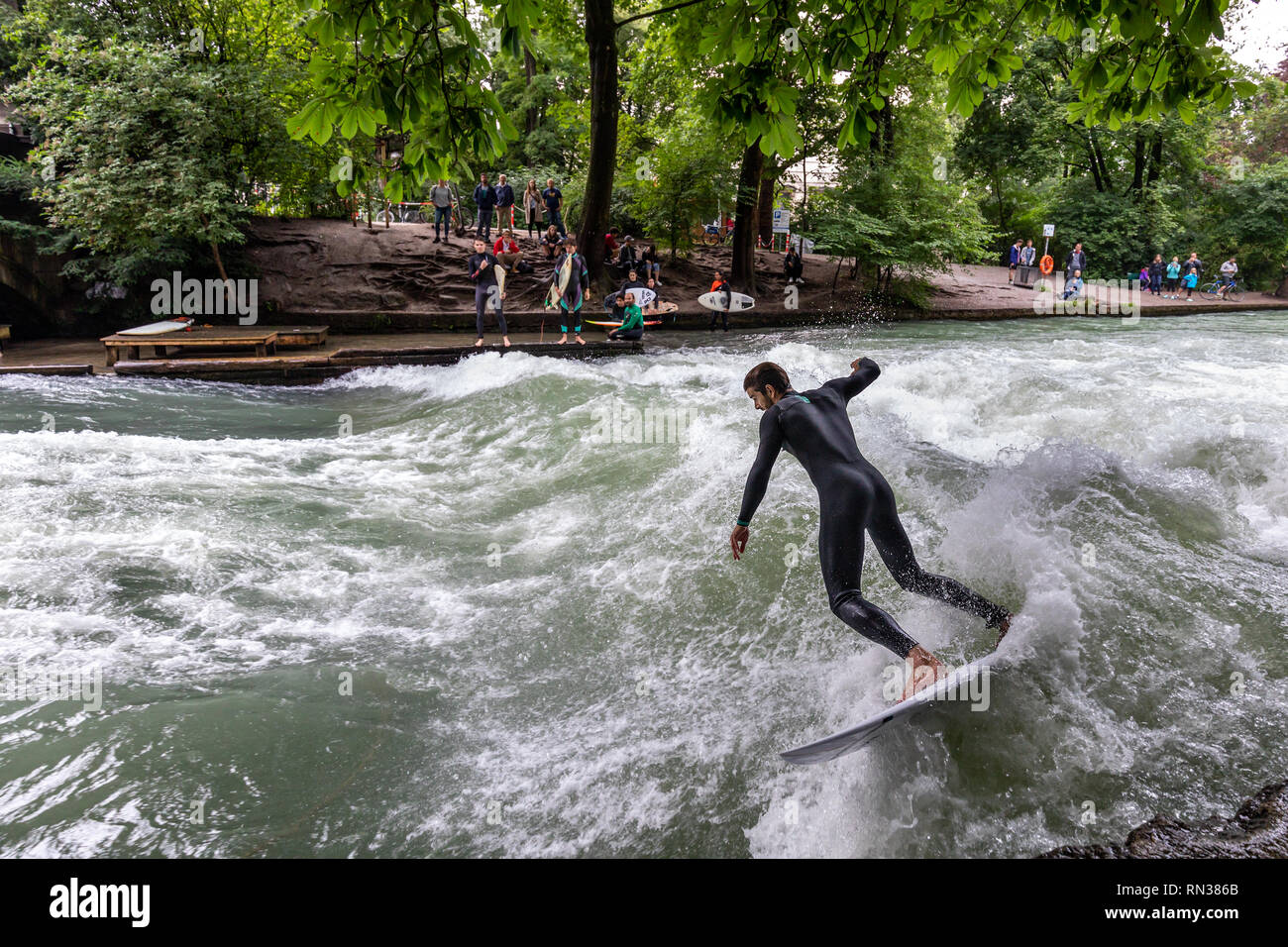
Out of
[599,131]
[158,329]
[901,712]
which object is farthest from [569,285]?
[901,712]

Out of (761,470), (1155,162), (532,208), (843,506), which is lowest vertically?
(843,506)

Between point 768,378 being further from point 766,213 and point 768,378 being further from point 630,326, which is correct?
point 766,213

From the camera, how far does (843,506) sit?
12.7 ft

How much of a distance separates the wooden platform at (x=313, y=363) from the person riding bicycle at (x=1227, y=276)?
82.7 feet

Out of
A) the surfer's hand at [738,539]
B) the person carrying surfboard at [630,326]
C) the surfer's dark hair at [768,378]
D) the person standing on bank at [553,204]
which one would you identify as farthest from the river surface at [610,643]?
the person standing on bank at [553,204]

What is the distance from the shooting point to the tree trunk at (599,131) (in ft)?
49.4

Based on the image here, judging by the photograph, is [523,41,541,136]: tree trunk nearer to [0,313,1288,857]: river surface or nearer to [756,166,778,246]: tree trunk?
[756,166,778,246]: tree trunk

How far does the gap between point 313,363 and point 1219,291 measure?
31.0 metres

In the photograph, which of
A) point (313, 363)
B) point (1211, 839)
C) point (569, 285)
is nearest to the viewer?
point (1211, 839)

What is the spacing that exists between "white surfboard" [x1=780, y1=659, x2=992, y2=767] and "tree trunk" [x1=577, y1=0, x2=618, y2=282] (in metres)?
15.0

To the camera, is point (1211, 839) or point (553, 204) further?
point (553, 204)

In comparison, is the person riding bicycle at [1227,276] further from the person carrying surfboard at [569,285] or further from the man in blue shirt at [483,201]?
the man in blue shirt at [483,201]

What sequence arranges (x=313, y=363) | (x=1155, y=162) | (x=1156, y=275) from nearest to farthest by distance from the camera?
(x=313, y=363) < (x=1156, y=275) < (x=1155, y=162)

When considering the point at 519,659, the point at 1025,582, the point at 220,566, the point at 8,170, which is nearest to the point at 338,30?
the point at 519,659
